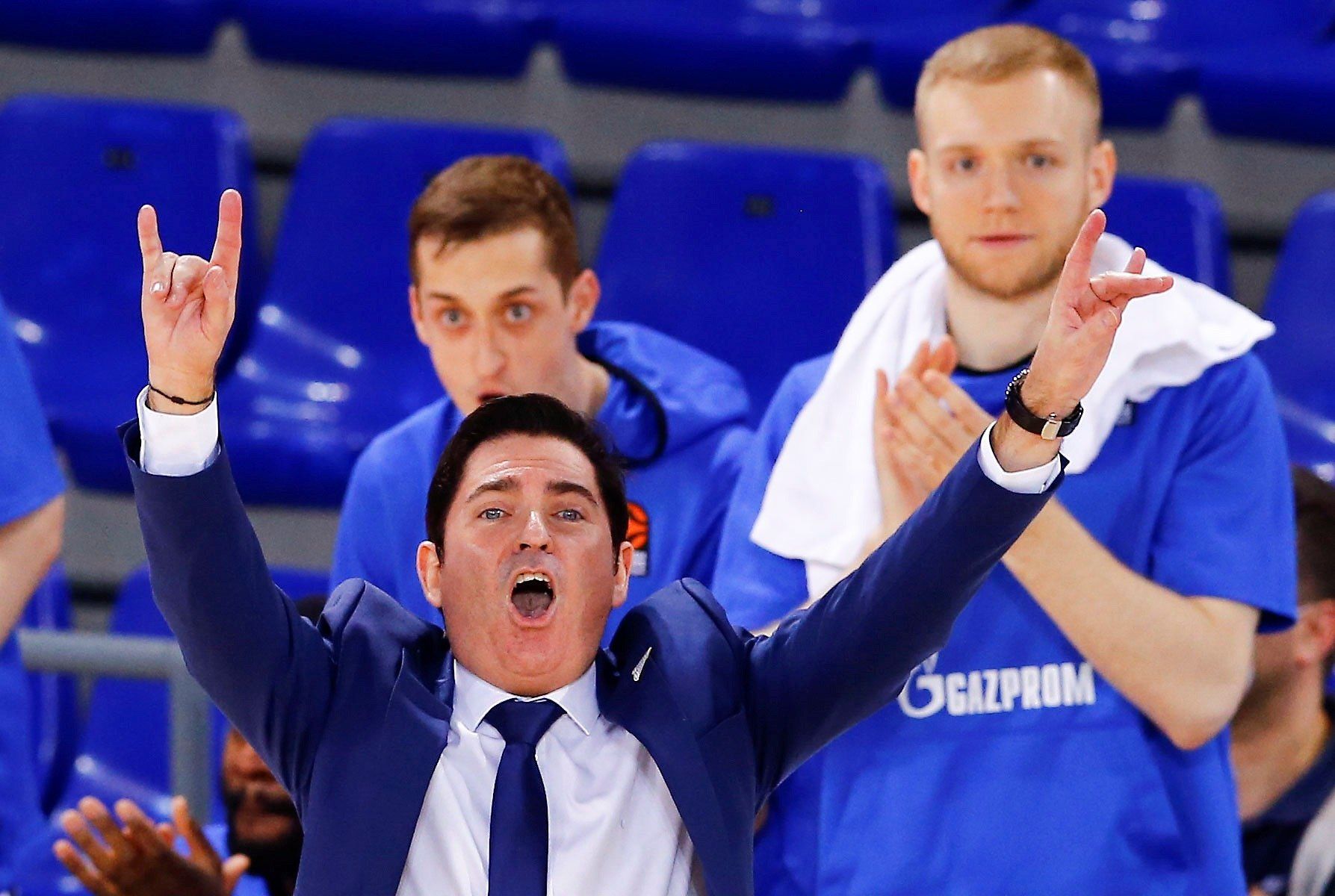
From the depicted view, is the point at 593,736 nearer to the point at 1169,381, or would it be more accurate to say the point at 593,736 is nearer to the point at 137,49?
the point at 1169,381

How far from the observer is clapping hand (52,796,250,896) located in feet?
8.48

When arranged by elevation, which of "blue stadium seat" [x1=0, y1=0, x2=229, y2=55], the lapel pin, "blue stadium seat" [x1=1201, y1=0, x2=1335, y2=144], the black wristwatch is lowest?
the lapel pin

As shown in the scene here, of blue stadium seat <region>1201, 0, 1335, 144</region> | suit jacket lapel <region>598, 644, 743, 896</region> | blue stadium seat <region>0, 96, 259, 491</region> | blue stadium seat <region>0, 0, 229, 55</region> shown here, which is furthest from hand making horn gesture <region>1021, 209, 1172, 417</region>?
blue stadium seat <region>0, 0, 229, 55</region>

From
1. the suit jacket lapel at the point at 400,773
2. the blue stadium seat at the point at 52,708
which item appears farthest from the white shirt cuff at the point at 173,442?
the blue stadium seat at the point at 52,708

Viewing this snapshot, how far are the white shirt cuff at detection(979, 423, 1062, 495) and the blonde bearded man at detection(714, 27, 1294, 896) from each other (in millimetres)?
450

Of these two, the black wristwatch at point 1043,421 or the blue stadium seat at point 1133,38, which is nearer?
the black wristwatch at point 1043,421

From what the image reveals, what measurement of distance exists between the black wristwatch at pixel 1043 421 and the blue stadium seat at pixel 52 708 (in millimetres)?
2294

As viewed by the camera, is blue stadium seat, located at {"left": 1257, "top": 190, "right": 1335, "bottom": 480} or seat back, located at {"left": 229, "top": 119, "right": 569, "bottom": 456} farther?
seat back, located at {"left": 229, "top": 119, "right": 569, "bottom": 456}

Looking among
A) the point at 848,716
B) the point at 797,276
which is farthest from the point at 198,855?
the point at 797,276

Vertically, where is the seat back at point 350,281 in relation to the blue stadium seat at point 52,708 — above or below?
above

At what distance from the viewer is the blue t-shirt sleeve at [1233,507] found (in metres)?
2.31

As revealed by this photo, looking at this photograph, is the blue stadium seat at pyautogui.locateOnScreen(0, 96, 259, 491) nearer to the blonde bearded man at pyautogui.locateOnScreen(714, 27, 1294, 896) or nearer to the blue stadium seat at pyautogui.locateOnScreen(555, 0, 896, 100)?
the blue stadium seat at pyautogui.locateOnScreen(555, 0, 896, 100)

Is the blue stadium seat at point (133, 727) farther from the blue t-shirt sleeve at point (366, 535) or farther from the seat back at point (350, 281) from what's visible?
the blue t-shirt sleeve at point (366, 535)

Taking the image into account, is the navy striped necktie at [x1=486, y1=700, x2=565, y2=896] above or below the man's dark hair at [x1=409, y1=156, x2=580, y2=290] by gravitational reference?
below
